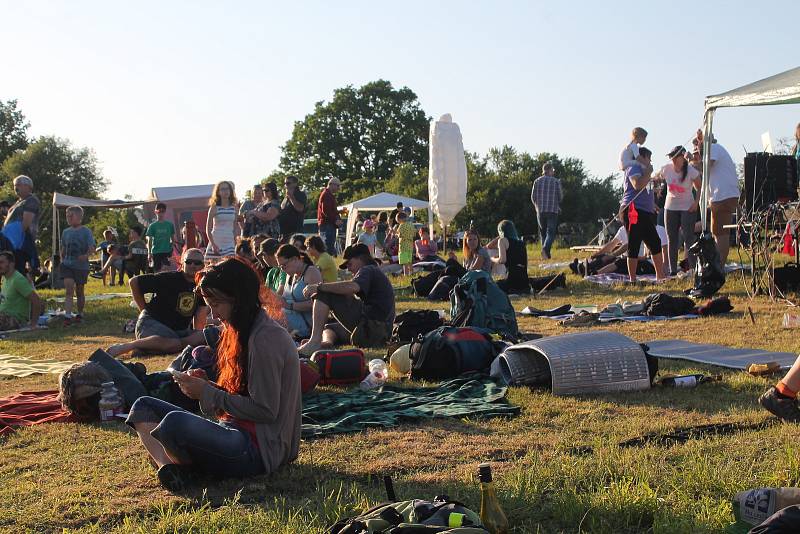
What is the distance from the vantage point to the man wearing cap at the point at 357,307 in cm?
880

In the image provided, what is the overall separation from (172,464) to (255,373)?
22.8 inches

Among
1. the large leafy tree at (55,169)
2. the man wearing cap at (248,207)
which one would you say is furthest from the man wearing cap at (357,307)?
the large leafy tree at (55,169)

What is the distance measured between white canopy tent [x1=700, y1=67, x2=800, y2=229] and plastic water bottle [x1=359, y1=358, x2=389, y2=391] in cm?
628

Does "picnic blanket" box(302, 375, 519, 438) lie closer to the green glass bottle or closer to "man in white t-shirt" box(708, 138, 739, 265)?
the green glass bottle

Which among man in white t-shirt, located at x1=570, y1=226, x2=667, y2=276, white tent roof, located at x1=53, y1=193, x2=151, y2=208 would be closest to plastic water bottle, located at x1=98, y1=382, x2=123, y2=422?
man in white t-shirt, located at x1=570, y1=226, x2=667, y2=276

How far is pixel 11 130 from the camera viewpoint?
58844 millimetres

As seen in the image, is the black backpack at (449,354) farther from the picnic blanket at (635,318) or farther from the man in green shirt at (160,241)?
the man in green shirt at (160,241)

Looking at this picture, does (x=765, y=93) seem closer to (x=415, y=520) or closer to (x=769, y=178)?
(x=769, y=178)

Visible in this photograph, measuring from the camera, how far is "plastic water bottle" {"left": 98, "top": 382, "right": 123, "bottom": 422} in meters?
6.04

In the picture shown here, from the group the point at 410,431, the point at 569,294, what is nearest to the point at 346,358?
the point at 410,431

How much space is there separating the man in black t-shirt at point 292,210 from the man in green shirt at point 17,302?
13.1ft

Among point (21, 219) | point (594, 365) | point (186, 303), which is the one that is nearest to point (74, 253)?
point (21, 219)

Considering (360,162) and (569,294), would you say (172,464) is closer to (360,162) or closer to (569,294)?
(569,294)

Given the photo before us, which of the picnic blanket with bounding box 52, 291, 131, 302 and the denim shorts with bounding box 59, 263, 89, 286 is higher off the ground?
the denim shorts with bounding box 59, 263, 89, 286
